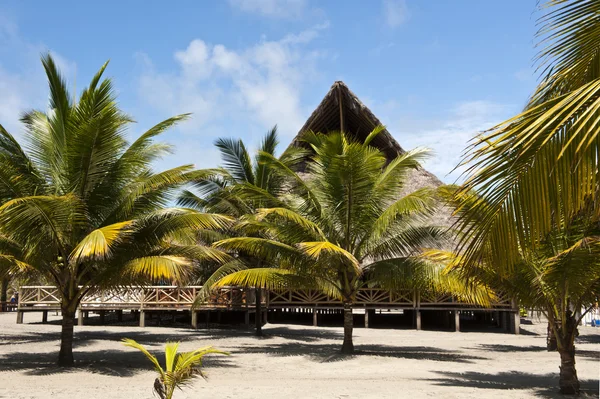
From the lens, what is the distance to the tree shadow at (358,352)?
12.0 m

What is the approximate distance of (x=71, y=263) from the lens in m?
9.49

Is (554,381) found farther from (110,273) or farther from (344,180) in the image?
(110,273)

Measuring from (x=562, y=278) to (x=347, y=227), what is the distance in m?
5.67

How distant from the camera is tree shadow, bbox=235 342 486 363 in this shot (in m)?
12.0

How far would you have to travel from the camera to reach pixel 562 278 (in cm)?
706

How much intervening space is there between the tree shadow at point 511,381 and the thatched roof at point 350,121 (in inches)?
421

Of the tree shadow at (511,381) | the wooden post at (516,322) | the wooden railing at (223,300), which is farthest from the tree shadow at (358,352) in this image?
the wooden post at (516,322)

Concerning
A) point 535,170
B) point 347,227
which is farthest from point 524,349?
point 535,170

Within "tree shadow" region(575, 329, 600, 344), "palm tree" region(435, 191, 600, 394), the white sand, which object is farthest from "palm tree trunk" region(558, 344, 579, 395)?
"tree shadow" region(575, 329, 600, 344)

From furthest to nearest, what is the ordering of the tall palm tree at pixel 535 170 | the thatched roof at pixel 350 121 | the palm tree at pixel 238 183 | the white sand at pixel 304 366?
the thatched roof at pixel 350 121 → the palm tree at pixel 238 183 → the white sand at pixel 304 366 → the tall palm tree at pixel 535 170

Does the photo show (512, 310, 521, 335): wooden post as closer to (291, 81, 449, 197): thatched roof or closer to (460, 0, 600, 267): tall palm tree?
(291, 81, 449, 197): thatched roof

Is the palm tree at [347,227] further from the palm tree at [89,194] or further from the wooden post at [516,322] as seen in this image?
the wooden post at [516,322]

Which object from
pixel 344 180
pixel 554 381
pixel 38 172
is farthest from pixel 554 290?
pixel 38 172

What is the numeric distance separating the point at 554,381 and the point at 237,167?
11.1 meters
